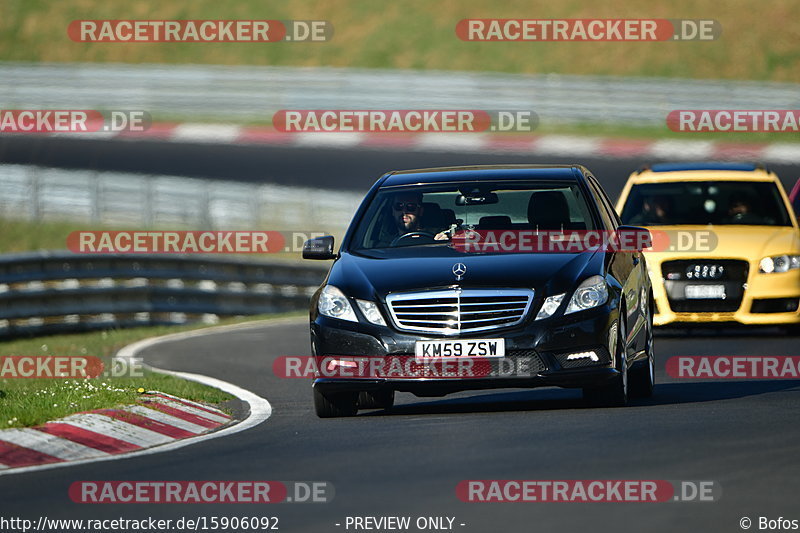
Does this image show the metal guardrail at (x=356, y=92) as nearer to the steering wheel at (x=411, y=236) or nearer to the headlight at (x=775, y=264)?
the headlight at (x=775, y=264)

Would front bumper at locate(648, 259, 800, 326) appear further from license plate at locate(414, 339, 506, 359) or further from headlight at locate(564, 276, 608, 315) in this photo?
license plate at locate(414, 339, 506, 359)

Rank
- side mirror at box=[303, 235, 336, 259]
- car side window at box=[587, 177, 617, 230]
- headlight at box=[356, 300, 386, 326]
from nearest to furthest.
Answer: headlight at box=[356, 300, 386, 326], side mirror at box=[303, 235, 336, 259], car side window at box=[587, 177, 617, 230]

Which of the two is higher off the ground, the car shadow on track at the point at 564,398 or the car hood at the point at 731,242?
the car hood at the point at 731,242

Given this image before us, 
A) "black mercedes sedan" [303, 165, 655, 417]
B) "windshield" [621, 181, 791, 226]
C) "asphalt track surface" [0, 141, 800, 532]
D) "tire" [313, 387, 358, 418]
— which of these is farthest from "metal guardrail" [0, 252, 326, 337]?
"tire" [313, 387, 358, 418]

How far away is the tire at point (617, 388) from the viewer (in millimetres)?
10836

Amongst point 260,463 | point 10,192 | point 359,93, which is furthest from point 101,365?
point 359,93

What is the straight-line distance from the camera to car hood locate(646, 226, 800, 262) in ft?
53.8

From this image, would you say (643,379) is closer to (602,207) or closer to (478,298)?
(602,207)

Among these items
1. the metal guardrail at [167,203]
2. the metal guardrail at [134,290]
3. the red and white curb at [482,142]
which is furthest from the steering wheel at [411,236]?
the red and white curb at [482,142]

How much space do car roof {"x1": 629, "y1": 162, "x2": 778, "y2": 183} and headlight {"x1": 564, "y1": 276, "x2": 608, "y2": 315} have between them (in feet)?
22.7

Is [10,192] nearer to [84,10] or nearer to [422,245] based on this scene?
[422,245]

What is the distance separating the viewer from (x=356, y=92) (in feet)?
132

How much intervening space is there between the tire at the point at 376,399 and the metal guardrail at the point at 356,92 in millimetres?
25956

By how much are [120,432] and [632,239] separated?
376cm
